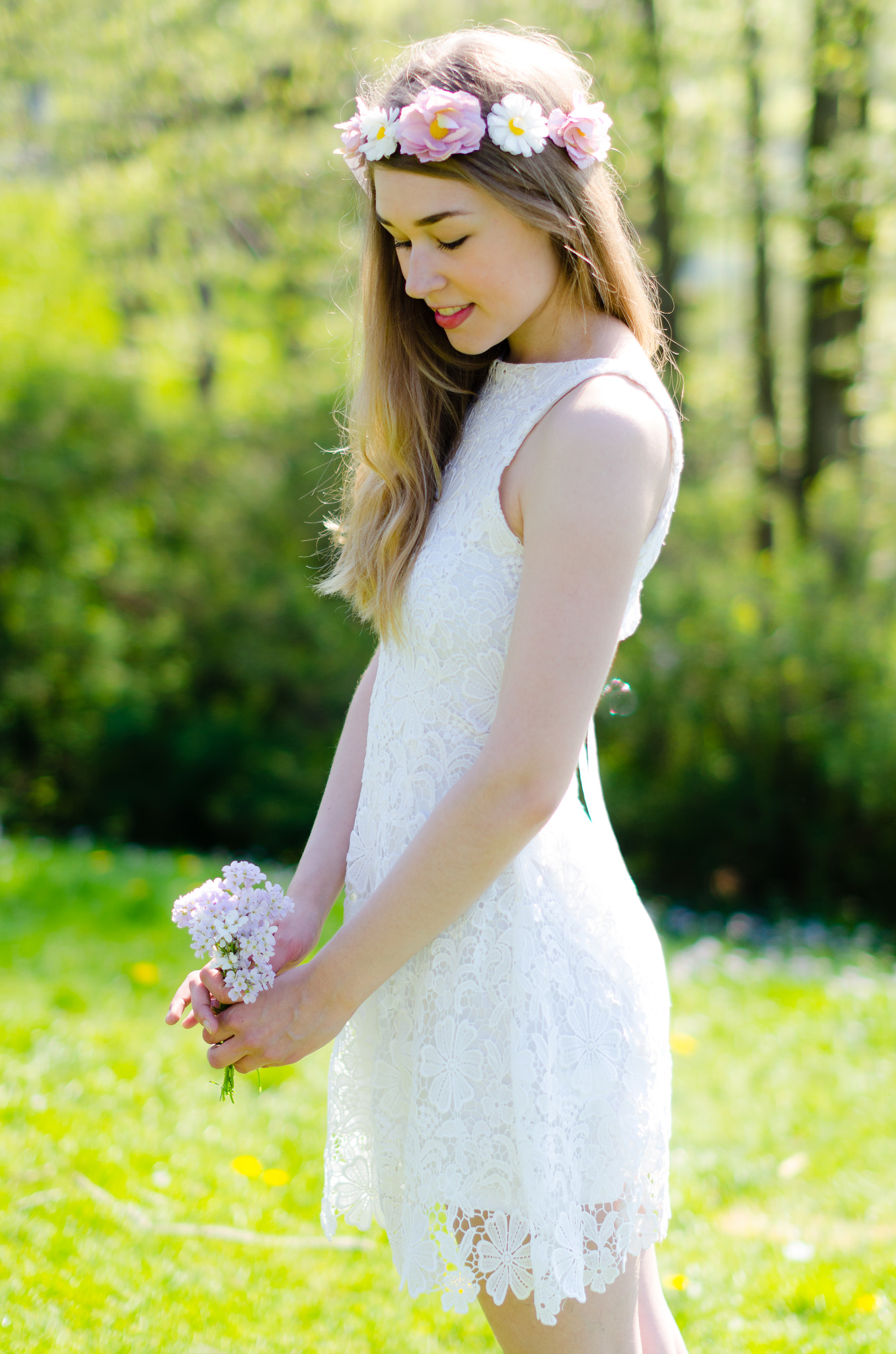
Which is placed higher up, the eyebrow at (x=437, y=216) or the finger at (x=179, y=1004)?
the eyebrow at (x=437, y=216)

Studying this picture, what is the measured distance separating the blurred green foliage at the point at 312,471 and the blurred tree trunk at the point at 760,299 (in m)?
0.05

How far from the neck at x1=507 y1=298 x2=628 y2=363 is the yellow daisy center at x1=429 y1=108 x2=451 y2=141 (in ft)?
0.88

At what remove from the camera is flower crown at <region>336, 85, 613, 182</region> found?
1.43m

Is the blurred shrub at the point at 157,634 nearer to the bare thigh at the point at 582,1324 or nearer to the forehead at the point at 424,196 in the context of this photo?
the forehead at the point at 424,196

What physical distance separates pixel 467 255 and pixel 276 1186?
2.31 m

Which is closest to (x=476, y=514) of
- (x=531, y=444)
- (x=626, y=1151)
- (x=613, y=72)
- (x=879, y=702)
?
(x=531, y=444)

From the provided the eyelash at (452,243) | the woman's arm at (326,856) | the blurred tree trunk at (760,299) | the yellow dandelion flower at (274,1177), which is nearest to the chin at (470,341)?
the eyelash at (452,243)

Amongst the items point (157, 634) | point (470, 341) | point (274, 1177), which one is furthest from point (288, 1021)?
point (157, 634)

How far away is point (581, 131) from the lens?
151cm

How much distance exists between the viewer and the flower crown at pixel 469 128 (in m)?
1.43

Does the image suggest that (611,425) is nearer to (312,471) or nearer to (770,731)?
(770,731)

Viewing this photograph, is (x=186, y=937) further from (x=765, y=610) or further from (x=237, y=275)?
(x=237, y=275)

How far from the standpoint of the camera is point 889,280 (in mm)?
9156

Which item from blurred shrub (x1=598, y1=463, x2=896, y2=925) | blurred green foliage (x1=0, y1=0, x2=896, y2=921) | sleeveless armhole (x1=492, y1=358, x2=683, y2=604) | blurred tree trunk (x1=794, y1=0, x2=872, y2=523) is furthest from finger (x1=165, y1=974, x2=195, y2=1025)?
blurred tree trunk (x1=794, y1=0, x2=872, y2=523)
